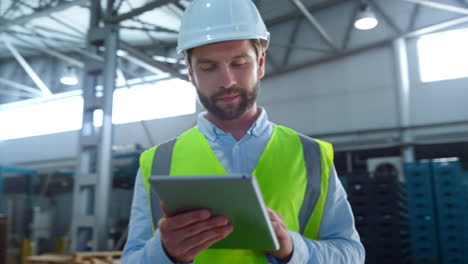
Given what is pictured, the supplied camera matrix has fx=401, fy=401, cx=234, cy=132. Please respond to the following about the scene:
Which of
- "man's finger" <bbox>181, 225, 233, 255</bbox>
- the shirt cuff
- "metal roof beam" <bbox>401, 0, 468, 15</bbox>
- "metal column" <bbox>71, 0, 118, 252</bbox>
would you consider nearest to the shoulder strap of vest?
the shirt cuff

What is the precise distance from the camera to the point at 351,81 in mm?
9125

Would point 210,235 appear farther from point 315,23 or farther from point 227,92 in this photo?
point 315,23

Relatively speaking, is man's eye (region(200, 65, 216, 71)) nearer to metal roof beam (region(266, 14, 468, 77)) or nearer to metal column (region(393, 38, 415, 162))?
metal column (region(393, 38, 415, 162))

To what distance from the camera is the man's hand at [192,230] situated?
954 millimetres

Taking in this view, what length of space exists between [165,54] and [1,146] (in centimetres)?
760

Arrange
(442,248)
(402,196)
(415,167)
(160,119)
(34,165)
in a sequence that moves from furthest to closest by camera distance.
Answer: (34,165) < (160,119) < (402,196) < (415,167) < (442,248)

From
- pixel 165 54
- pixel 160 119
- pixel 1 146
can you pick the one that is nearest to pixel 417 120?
pixel 160 119

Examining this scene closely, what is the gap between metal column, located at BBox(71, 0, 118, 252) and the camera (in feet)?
19.0

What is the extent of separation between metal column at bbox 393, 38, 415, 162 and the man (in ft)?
24.8

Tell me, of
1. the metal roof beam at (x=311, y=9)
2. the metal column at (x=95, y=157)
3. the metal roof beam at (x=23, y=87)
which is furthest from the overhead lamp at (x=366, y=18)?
the metal roof beam at (x=23, y=87)

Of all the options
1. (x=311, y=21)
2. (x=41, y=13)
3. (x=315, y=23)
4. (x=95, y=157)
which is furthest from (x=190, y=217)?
(x=41, y=13)

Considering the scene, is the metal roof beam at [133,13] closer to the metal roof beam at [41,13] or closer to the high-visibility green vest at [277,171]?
the metal roof beam at [41,13]

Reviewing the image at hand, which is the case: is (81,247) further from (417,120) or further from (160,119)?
(417,120)

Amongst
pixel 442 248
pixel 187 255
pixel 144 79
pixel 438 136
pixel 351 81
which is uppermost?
pixel 144 79
